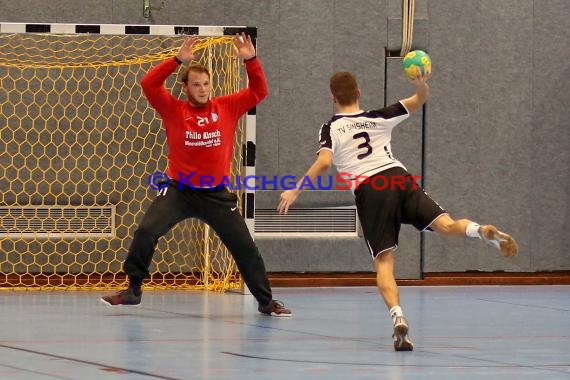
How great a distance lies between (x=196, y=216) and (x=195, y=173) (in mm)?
337

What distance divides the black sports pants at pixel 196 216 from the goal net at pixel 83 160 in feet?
8.36

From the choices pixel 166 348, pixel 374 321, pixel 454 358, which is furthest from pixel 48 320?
pixel 454 358

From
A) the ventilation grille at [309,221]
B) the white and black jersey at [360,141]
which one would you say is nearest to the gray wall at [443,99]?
the ventilation grille at [309,221]

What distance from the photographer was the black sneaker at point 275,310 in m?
8.31

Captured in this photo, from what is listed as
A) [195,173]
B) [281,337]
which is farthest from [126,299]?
[281,337]

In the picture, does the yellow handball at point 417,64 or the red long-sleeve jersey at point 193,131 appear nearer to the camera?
the yellow handball at point 417,64

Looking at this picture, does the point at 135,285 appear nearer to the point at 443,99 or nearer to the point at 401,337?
the point at 401,337

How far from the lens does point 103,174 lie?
36.9ft

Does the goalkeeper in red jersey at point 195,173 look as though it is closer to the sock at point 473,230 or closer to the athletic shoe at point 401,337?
the athletic shoe at point 401,337

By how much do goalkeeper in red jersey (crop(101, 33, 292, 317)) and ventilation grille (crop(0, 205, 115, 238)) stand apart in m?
2.90

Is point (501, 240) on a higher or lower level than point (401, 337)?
higher

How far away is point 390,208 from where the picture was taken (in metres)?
6.73

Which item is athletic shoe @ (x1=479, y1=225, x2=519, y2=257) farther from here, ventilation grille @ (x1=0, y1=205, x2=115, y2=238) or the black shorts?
ventilation grille @ (x1=0, y1=205, x2=115, y2=238)

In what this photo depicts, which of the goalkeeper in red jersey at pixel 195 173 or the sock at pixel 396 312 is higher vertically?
the goalkeeper in red jersey at pixel 195 173
